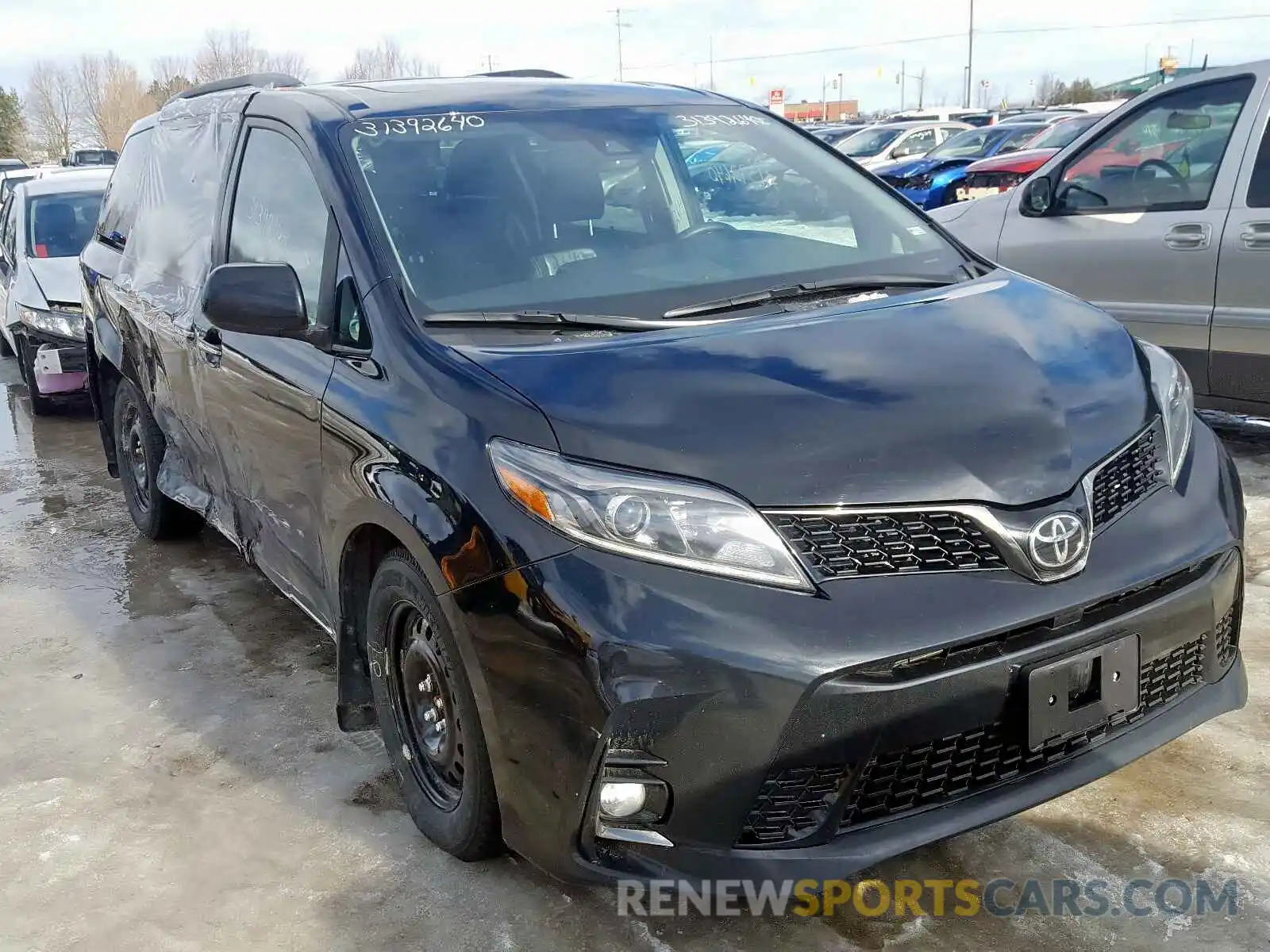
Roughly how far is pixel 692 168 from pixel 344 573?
162cm

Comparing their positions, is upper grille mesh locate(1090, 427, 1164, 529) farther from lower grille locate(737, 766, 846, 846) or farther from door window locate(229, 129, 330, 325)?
door window locate(229, 129, 330, 325)

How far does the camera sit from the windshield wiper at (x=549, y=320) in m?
2.91

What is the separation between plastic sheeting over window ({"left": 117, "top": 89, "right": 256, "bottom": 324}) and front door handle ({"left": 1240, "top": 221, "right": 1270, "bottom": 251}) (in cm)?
399

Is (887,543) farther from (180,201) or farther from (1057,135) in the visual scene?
(1057,135)

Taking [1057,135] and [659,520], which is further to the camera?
[1057,135]

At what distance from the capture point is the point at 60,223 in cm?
1005

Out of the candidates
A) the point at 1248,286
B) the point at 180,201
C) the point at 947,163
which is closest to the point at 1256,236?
the point at 1248,286

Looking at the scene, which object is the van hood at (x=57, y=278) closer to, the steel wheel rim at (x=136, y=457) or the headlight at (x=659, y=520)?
the steel wheel rim at (x=136, y=457)

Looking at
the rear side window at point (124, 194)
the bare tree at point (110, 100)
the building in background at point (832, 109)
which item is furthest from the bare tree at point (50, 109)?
the rear side window at point (124, 194)

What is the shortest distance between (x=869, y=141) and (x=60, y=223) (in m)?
19.3

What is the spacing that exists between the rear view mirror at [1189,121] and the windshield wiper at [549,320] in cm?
370

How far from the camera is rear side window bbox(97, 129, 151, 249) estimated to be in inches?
215

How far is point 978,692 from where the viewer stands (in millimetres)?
2248

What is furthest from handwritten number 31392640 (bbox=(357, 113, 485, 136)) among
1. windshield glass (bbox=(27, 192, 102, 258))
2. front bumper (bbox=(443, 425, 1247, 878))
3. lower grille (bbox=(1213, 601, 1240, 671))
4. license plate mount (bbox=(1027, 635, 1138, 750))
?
windshield glass (bbox=(27, 192, 102, 258))
